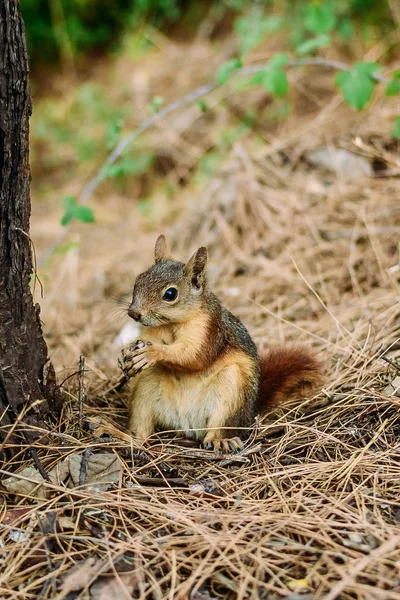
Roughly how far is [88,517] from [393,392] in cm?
118

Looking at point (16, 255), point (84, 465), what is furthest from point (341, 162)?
point (84, 465)

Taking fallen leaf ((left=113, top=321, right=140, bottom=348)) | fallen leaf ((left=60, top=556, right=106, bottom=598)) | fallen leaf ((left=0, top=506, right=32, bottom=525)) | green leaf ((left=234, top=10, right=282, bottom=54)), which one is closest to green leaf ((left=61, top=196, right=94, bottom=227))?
fallen leaf ((left=113, top=321, right=140, bottom=348))

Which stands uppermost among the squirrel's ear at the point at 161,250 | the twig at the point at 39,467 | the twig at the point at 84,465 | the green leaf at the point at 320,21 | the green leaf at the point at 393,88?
the green leaf at the point at 320,21

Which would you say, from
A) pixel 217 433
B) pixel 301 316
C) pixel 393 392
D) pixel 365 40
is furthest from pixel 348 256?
pixel 365 40

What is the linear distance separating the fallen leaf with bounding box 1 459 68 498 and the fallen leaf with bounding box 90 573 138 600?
42 centimetres

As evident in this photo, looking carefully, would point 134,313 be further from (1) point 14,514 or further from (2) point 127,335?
(2) point 127,335

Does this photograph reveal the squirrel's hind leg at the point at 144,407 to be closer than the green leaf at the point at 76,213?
Yes

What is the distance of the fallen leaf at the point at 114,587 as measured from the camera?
1600 millimetres

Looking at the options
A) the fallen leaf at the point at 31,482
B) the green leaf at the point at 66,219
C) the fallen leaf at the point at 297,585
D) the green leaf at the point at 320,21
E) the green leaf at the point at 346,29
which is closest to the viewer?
the fallen leaf at the point at 297,585

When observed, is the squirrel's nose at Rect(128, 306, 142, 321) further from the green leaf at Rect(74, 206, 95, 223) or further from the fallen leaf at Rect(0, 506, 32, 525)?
the green leaf at Rect(74, 206, 95, 223)

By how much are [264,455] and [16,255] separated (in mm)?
1074

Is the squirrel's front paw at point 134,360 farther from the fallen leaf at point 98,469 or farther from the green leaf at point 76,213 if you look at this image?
the green leaf at point 76,213

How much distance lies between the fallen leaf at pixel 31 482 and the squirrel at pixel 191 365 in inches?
17.3

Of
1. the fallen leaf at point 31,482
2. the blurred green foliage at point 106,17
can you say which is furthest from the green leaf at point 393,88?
the blurred green foliage at point 106,17
